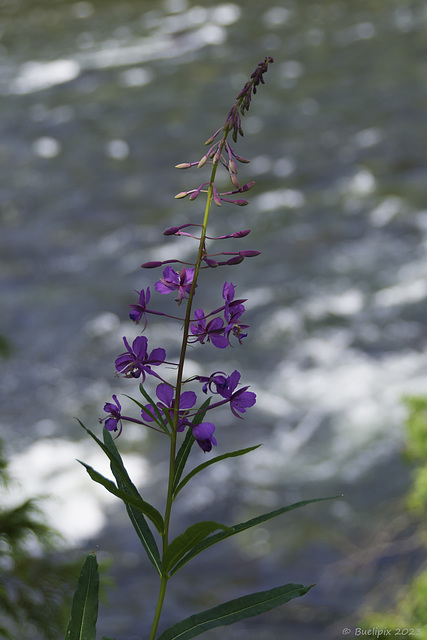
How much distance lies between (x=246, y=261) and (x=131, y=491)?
26.3ft

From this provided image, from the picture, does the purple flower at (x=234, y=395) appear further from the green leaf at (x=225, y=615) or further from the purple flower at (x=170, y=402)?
the green leaf at (x=225, y=615)

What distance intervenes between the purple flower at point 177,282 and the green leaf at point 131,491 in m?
0.22

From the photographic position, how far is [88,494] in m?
6.52

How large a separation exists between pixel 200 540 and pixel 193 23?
573 inches

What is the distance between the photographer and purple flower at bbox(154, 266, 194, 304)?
119 cm

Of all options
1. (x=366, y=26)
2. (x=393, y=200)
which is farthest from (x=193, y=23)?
(x=393, y=200)

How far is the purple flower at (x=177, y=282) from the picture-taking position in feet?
3.91

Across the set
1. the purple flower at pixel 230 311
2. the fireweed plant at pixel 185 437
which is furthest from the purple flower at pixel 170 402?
the purple flower at pixel 230 311

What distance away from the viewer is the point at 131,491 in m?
1.15

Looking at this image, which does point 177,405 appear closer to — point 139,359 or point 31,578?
point 139,359

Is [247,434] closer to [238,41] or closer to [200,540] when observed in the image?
[200,540]

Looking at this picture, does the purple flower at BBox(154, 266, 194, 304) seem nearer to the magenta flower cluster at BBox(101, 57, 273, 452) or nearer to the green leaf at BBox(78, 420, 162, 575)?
the magenta flower cluster at BBox(101, 57, 273, 452)

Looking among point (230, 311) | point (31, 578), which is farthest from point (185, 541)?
point (31, 578)

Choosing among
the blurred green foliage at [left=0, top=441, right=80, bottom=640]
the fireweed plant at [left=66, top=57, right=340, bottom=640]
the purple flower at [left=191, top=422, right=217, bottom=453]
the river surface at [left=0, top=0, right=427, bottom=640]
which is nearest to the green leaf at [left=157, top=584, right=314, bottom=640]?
the fireweed plant at [left=66, top=57, right=340, bottom=640]
